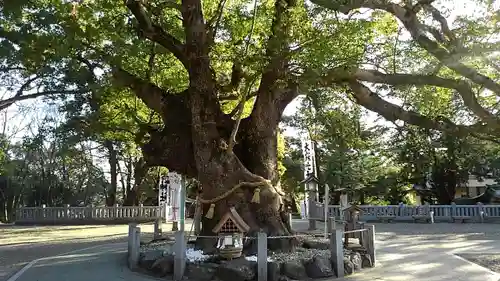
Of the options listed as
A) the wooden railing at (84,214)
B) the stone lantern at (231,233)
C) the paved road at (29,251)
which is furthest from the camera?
the wooden railing at (84,214)

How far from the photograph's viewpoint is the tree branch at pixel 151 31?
11695 mm

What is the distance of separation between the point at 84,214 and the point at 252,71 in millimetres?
18964

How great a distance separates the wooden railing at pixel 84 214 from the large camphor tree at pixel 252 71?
1431 cm

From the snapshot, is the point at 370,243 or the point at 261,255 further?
the point at 370,243

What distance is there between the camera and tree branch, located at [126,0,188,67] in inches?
460

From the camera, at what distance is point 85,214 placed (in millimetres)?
26703

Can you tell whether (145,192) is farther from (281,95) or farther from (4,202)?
(281,95)

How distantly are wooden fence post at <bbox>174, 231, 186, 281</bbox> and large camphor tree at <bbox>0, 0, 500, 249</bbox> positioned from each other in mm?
2208

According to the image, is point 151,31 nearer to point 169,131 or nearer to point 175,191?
point 169,131

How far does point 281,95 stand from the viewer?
12.5 meters

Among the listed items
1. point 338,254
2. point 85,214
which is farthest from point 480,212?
point 85,214

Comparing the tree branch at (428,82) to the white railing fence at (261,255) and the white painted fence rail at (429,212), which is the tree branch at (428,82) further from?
the white painted fence rail at (429,212)

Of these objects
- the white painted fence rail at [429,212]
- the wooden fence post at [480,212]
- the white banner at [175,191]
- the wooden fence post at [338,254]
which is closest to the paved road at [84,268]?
the wooden fence post at [338,254]

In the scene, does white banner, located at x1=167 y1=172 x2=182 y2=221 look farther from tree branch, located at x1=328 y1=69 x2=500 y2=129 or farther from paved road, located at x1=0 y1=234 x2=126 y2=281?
tree branch, located at x1=328 y1=69 x2=500 y2=129
